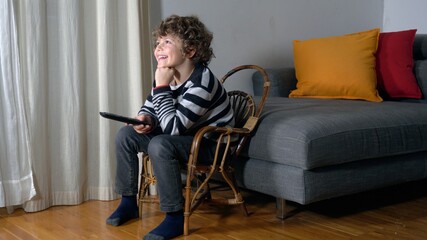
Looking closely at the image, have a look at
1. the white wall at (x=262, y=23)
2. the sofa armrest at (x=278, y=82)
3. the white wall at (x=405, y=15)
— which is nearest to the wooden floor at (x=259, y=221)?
the sofa armrest at (x=278, y=82)

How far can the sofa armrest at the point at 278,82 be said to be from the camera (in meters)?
2.84

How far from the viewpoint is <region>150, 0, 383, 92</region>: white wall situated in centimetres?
274

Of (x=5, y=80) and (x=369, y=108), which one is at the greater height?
(x=5, y=80)

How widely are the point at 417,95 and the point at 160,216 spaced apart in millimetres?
1497

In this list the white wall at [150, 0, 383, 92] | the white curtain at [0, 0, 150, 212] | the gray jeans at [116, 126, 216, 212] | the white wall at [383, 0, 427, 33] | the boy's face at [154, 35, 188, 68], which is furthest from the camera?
the white wall at [383, 0, 427, 33]

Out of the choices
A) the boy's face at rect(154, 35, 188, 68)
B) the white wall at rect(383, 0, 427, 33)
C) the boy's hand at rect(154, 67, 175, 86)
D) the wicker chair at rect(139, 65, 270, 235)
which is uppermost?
the white wall at rect(383, 0, 427, 33)

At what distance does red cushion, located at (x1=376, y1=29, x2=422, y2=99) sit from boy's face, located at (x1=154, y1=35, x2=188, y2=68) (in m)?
1.30

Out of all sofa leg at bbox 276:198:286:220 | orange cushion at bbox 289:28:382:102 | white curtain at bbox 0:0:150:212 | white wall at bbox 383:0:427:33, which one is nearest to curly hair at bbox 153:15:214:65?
white curtain at bbox 0:0:150:212

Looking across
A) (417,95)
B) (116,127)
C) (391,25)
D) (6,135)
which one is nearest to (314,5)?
(391,25)

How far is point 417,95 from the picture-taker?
2.68 m

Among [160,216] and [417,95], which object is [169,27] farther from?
[417,95]

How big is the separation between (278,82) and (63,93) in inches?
46.0

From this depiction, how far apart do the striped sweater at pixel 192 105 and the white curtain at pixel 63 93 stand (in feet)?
1.67

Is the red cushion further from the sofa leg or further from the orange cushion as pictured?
the sofa leg
